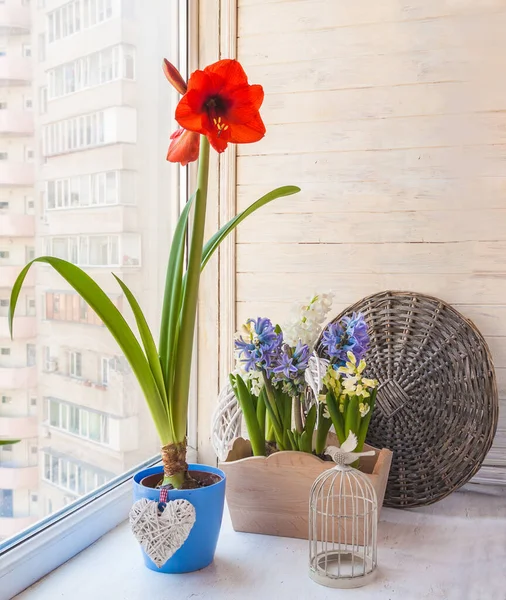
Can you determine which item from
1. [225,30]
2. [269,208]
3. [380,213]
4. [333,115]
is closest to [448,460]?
[380,213]

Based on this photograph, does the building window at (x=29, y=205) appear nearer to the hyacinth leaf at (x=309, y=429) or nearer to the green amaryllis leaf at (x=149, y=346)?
the green amaryllis leaf at (x=149, y=346)

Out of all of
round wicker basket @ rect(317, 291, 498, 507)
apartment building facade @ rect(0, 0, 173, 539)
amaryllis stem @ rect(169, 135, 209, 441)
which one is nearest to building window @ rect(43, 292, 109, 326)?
apartment building facade @ rect(0, 0, 173, 539)

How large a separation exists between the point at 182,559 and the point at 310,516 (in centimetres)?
22

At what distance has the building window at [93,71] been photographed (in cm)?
118

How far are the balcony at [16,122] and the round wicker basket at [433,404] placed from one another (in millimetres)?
771

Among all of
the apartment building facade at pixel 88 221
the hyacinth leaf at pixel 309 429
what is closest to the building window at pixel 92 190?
the apartment building facade at pixel 88 221

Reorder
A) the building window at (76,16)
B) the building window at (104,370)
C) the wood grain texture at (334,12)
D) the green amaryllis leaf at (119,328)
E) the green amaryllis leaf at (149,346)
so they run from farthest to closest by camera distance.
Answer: the wood grain texture at (334,12) < the building window at (104,370) < the building window at (76,16) < the green amaryllis leaf at (149,346) < the green amaryllis leaf at (119,328)

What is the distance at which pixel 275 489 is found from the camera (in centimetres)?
122

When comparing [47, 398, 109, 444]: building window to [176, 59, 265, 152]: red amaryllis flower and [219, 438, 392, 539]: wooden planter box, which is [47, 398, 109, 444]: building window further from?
[176, 59, 265, 152]: red amaryllis flower

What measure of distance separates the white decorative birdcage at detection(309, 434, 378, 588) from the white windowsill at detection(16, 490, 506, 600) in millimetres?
21

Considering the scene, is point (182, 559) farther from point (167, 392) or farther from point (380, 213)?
point (380, 213)

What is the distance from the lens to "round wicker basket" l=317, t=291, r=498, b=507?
4.44 feet

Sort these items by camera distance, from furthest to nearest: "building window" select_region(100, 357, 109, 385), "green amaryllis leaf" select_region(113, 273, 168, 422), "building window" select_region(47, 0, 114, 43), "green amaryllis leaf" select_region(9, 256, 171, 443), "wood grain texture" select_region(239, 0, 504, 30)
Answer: "wood grain texture" select_region(239, 0, 504, 30) → "building window" select_region(100, 357, 109, 385) → "building window" select_region(47, 0, 114, 43) → "green amaryllis leaf" select_region(113, 273, 168, 422) → "green amaryllis leaf" select_region(9, 256, 171, 443)

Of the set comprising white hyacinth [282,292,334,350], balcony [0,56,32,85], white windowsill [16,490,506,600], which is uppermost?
balcony [0,56,32,85]
